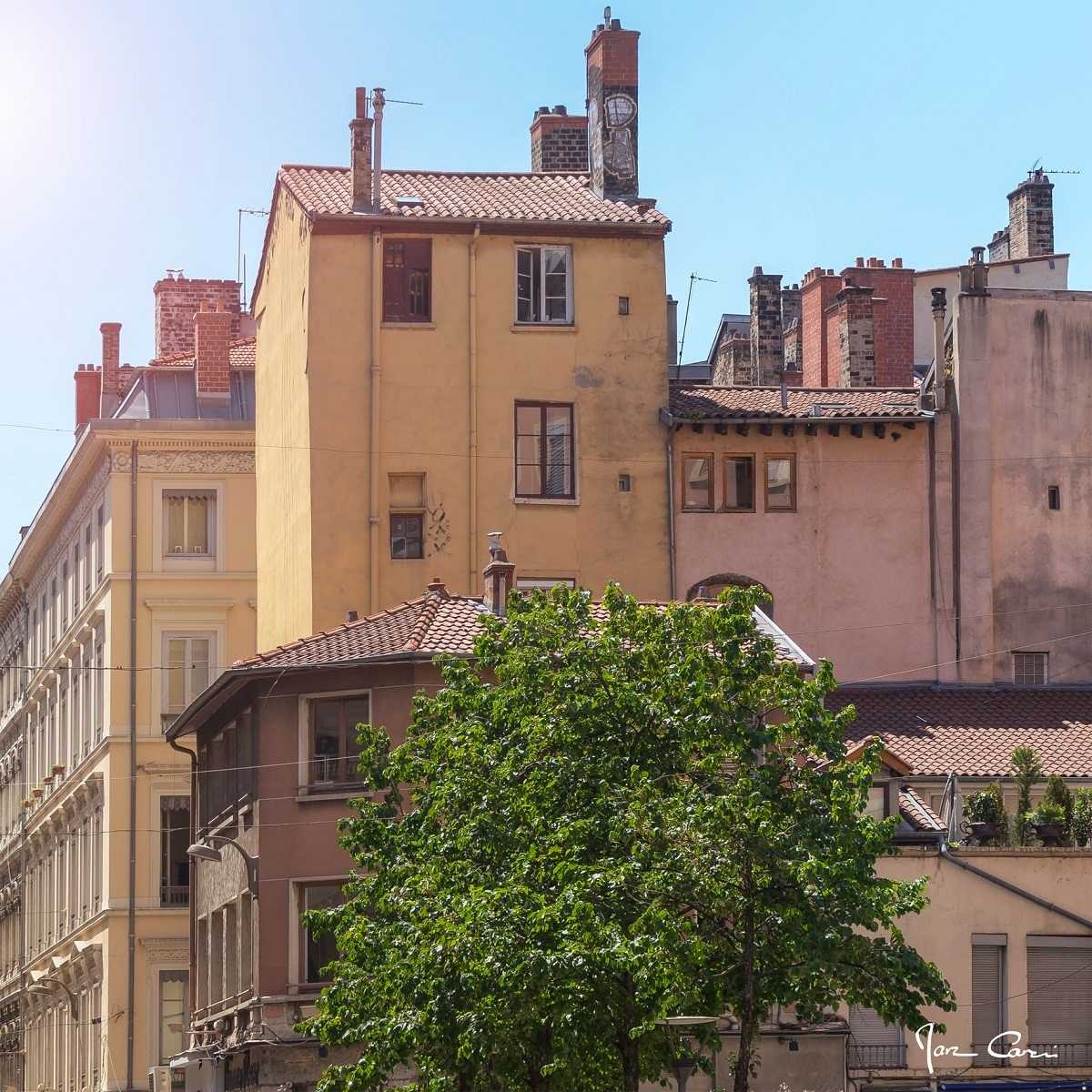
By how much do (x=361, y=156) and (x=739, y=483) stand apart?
1029cm

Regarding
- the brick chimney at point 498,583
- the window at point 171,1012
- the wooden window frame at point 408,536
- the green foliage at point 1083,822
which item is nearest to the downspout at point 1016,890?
the green foliage at point 1083,822

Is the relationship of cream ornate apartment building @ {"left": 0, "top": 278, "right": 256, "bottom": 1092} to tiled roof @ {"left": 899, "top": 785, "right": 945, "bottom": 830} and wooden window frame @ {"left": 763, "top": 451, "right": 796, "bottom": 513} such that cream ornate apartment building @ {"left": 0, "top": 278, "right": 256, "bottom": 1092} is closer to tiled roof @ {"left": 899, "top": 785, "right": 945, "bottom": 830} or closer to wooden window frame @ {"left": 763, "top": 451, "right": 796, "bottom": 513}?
wooden window frame @ {"left": 763, "top": 451, "right": 796, "bottom": 513}

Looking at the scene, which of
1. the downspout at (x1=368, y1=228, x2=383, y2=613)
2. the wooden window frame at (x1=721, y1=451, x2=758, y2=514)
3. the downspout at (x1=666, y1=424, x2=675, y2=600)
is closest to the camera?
the downspout at (x1=368, y1=228, x2=383, y2=613)

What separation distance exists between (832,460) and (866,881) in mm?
23133

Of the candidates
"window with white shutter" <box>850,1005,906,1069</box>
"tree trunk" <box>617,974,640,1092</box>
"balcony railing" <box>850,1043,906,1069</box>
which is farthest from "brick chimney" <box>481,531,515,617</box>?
"tree trunk" <box>617,974,640,1092</box>

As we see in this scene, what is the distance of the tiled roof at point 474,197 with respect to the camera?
54.5 meters

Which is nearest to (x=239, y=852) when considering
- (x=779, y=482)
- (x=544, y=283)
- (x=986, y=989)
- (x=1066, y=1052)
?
(x=986, y=989)

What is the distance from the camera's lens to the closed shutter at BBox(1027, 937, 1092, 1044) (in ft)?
142

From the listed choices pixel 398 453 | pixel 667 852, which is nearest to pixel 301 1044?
pixel 667 852

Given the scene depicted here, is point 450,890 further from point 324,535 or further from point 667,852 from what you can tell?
point 324,535

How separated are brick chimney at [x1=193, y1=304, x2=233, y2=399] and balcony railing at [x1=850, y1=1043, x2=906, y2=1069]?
87.4 ft

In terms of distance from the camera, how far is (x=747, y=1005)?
32.5m

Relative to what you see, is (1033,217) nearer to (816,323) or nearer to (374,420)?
(816,323)

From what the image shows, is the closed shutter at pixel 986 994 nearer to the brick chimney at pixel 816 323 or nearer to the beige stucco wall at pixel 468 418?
the beige stucco wall at pixel 468 418
